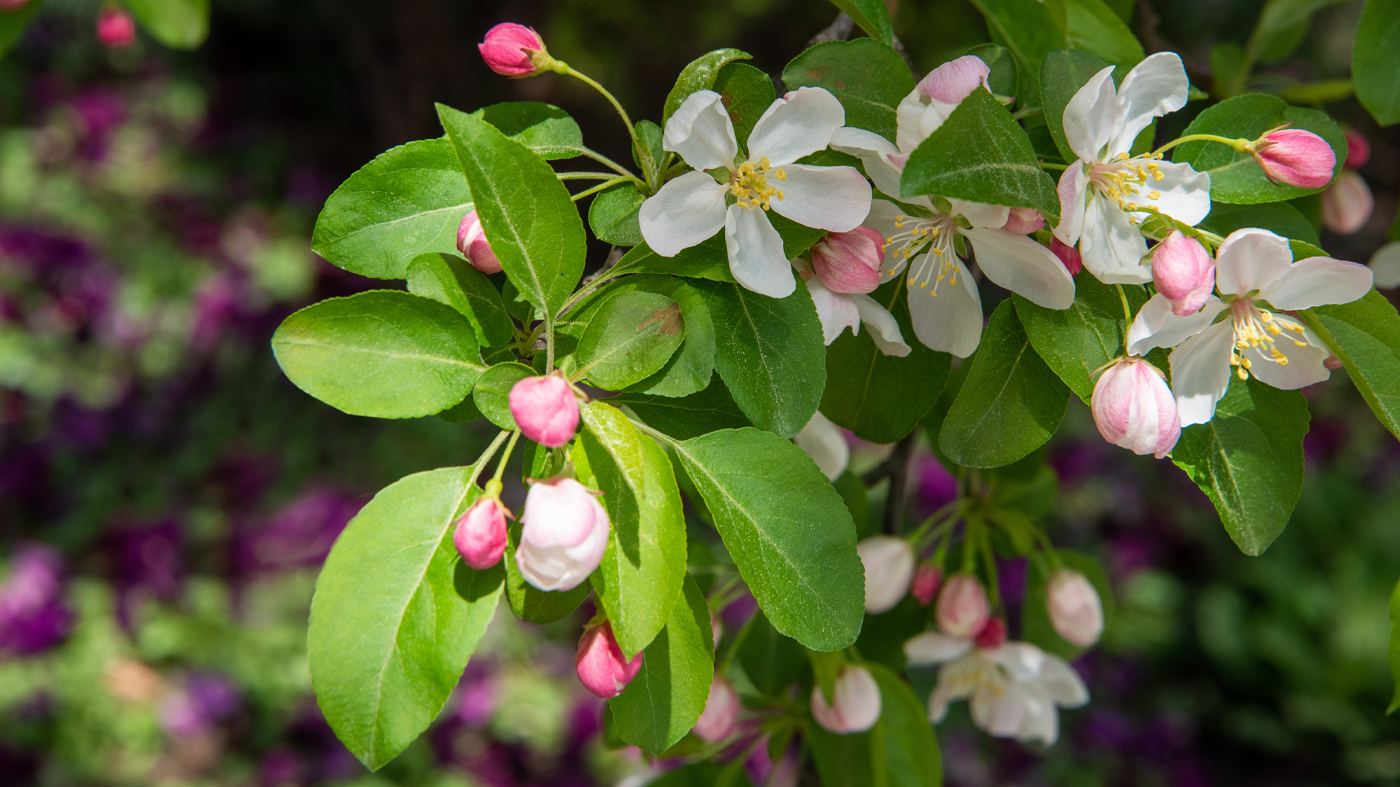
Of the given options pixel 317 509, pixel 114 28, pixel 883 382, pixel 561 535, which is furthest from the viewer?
pixel 317 509

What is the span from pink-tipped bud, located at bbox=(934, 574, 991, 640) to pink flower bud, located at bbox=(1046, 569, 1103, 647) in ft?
0.26

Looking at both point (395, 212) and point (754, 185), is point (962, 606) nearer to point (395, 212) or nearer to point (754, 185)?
point (754, 185)

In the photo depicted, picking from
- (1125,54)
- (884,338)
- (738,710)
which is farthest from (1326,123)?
(738,710)

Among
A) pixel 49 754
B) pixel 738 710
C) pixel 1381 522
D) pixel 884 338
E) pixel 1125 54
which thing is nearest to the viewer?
pixel 884 338

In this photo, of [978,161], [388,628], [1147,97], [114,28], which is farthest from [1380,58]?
[114,28]

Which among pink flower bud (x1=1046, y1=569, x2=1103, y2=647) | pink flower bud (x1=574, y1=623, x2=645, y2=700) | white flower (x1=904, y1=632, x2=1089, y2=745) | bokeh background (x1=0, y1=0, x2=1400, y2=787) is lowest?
bokeh background (x1=0, y1=0, x2=1400, y2=787)

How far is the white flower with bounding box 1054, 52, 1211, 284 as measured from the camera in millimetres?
556

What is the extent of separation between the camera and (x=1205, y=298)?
1.76 ft

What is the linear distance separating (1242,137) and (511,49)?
54cm

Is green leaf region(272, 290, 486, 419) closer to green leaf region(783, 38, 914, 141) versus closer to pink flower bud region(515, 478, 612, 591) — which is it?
pink flower bud region(515, 478, 612, 591)

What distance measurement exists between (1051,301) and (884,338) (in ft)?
0.37

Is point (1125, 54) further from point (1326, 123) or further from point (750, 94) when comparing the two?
point (750, 94)

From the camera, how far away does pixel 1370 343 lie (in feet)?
1.94

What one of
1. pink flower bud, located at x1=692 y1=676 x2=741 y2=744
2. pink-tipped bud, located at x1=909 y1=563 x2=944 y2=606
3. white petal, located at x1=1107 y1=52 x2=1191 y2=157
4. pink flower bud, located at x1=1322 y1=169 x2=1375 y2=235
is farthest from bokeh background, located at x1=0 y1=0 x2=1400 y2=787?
white petal, located at x1=1107 y1=52 x2=1191 y2=157
